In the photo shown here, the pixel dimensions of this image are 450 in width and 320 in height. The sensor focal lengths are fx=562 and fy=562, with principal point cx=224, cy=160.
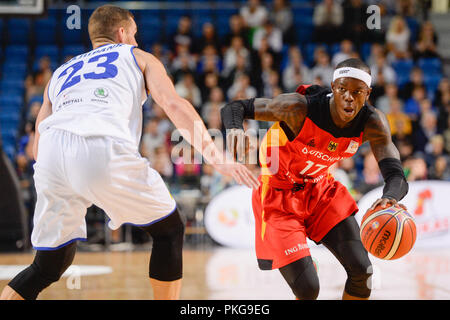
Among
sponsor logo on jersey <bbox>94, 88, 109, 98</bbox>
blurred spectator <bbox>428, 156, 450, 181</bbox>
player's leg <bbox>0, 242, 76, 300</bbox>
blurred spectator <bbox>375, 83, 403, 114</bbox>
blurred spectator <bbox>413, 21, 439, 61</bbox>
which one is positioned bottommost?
blurred spectator <bbox>428, 156, 450, 181</bbox>

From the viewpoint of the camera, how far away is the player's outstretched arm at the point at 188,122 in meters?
2.42

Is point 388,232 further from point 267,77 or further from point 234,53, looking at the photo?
point 234,53

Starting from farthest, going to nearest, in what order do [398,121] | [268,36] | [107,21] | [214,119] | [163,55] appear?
[268,36]
[163,55]
[398,121]
[214,119]
[107,21]

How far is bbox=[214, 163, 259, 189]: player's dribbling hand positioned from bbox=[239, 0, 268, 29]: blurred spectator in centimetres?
846

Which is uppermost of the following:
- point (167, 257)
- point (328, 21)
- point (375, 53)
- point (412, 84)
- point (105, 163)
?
point (328, 21)

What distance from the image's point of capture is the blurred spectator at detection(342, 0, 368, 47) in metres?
10.3

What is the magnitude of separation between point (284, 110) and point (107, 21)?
3.52 feet

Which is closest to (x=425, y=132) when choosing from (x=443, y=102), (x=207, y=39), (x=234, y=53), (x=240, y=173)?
(x=443, y=102)

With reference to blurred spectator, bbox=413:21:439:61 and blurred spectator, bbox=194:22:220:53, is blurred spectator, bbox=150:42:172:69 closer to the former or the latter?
blurred spectator, bbox=194:22:220:53

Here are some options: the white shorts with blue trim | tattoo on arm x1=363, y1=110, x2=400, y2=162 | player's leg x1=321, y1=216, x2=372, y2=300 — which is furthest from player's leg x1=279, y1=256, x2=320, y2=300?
the white shorts with blue trim

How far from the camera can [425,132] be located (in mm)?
8961

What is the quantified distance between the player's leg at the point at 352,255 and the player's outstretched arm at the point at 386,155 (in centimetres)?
34

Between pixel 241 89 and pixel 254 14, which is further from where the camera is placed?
pixel 254 14

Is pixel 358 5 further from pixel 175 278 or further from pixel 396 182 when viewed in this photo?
pixel 175 278
